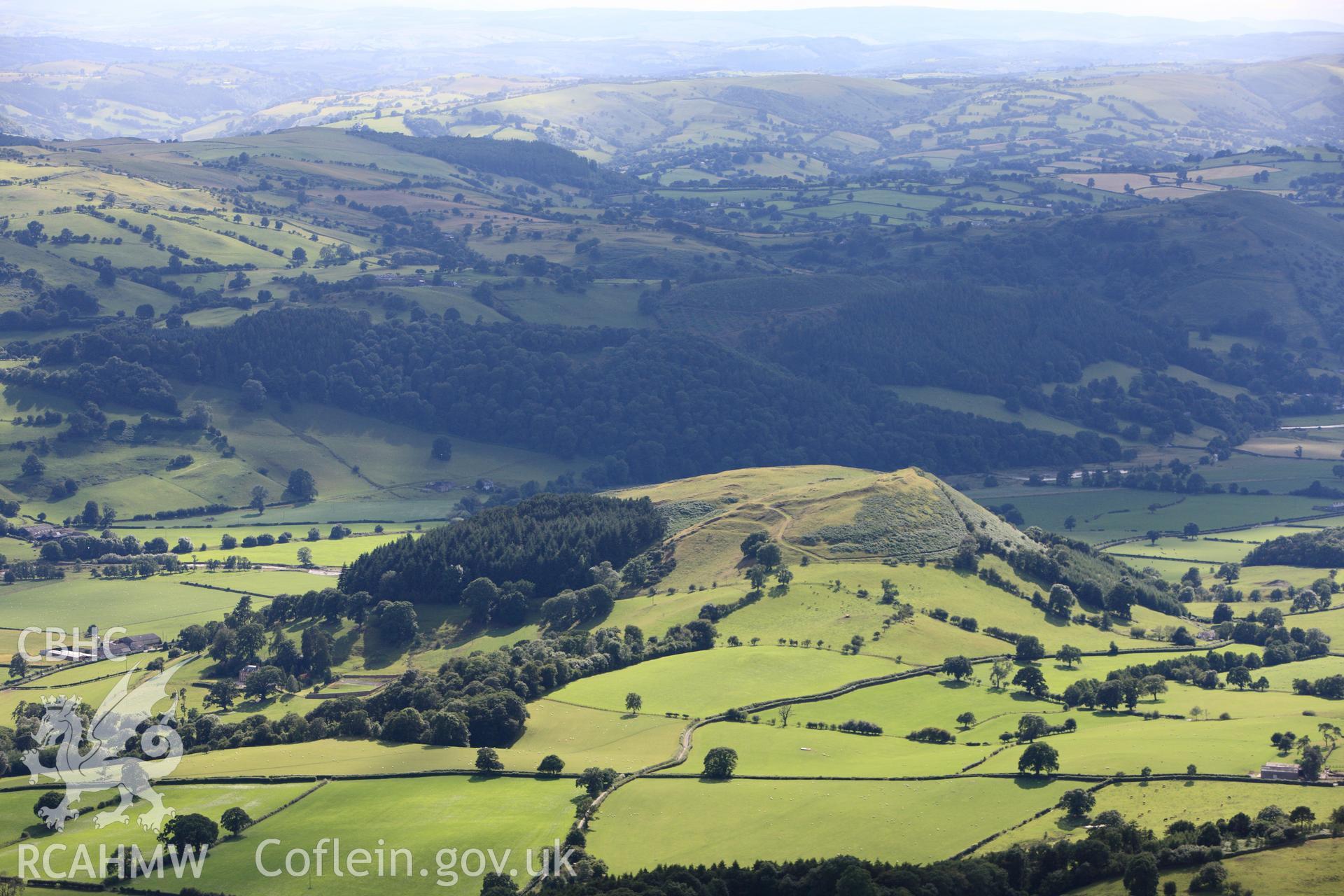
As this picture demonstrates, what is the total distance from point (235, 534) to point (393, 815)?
112 metres

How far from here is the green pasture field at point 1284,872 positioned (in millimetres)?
67562

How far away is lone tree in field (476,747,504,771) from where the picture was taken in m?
95.1

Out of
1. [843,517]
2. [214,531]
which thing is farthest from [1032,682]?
[214,531]

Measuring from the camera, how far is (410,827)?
84.5m

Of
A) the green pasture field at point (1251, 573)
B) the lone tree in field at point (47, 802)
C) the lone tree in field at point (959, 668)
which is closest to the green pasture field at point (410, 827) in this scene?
the lone tree in field at point (47, 802)

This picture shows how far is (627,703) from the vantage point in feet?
365

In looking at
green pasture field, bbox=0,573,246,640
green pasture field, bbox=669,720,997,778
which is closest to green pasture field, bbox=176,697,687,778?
green pasture field, bbox=669,720,997,778

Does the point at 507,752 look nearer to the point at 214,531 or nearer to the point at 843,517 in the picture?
the point at 843,517

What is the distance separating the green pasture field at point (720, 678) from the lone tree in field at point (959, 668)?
430 centimetres

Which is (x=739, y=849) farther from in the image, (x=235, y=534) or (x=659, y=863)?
(x=235, y=534)

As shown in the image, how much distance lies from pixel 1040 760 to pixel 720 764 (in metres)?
19.9

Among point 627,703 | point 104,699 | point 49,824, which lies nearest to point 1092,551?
point 627,703

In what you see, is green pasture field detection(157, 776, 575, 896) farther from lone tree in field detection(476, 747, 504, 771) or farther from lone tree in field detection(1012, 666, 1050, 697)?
lone tree in field detection(1012, 666, 1050, 697)

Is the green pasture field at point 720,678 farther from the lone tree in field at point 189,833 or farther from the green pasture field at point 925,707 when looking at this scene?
the lone tree in field at point 189,833
